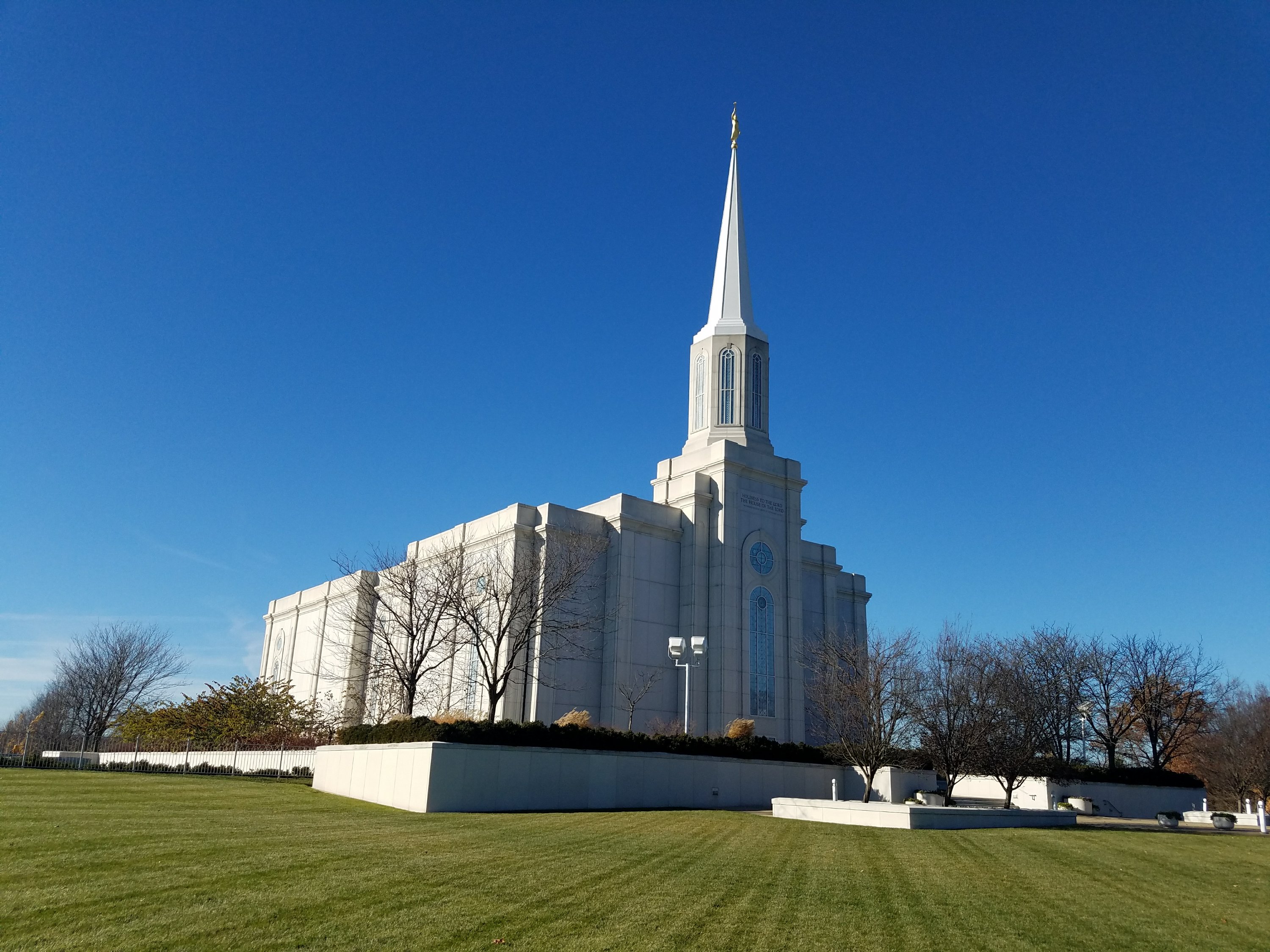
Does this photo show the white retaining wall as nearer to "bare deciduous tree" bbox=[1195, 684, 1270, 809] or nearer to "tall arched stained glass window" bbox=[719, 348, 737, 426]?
"tall arched stained glass window" bbox=[719, 348, 737, 426]

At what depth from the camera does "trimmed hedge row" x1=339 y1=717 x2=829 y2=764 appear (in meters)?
23.9

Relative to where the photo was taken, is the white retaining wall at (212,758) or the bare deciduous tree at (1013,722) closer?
the bare deciduous tree at (1013,722)

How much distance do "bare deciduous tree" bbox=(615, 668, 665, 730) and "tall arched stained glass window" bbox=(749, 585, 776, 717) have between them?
13.2 ft

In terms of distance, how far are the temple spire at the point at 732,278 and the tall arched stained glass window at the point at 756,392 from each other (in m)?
1.23

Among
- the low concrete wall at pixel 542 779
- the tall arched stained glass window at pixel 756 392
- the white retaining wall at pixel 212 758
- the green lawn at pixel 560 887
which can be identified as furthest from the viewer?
the tall arched stained glass window at pixel 756 392

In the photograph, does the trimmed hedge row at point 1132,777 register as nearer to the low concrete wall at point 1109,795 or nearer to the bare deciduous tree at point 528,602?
the low concrete wall at point 1109,795

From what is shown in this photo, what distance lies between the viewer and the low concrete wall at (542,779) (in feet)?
74.0

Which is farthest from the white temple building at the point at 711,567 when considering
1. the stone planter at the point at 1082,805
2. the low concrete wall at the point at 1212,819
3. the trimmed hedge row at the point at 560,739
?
the low concrete wall at the point at 1212,819

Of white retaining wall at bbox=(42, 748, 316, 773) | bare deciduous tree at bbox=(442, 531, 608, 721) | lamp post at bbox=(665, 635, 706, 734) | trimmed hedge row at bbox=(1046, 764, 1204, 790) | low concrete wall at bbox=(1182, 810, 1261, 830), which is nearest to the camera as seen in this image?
lamp post at bbox=(665, 635, 706, 734)

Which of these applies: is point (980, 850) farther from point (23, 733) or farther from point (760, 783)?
point (23, 733)

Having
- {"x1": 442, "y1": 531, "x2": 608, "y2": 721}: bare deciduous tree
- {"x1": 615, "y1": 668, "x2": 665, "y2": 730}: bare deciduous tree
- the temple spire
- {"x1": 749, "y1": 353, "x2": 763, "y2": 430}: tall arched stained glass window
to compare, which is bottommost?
{"x1": 615, "y1": 668, "x2": 665, "y2": 730}: bare deciduous tree

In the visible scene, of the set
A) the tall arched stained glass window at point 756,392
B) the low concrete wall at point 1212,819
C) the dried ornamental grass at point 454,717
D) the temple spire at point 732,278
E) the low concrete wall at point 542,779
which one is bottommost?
the low concrete wall at point 1212,819

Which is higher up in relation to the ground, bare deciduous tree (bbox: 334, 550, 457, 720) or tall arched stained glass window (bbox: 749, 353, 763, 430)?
tall arched stained glass window (bbox: 749, 353, 763, 430)

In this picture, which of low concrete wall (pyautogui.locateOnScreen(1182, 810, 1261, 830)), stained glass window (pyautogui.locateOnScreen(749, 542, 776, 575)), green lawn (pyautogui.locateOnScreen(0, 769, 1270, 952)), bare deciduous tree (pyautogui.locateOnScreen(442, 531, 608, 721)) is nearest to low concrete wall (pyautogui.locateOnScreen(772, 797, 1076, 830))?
green lawn (pyautogui.locateOnScreen(0, 769, 1270, 952))
